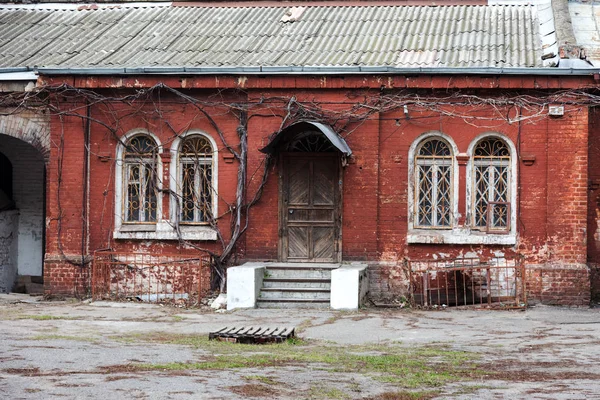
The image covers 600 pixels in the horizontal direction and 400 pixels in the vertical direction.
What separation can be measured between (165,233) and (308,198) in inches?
106

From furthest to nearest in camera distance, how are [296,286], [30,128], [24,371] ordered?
[30,128]
[296,286]
[24,371]

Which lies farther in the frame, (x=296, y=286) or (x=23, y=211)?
(x=23, y=211)

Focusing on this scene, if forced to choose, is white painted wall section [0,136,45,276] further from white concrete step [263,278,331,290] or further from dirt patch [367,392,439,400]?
dirt patch [367,392,439,400]

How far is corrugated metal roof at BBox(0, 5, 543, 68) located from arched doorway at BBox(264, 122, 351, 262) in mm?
1536

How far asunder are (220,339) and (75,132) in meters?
6.84

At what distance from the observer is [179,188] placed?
57.3 ft

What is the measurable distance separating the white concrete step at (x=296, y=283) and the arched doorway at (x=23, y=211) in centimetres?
672

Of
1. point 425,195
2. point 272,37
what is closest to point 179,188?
point 272,37

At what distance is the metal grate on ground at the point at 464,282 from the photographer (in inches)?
639

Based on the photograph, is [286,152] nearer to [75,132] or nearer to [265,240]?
[265,240]

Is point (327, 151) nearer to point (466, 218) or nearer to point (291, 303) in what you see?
point (466, 218)

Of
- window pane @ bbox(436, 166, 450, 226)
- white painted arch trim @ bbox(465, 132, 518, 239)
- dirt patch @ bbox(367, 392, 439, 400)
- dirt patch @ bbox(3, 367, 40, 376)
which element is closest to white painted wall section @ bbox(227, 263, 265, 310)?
window pane @ bbox(436, 166, 450, 226)

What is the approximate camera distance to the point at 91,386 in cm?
852

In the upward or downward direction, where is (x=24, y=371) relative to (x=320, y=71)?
downward
